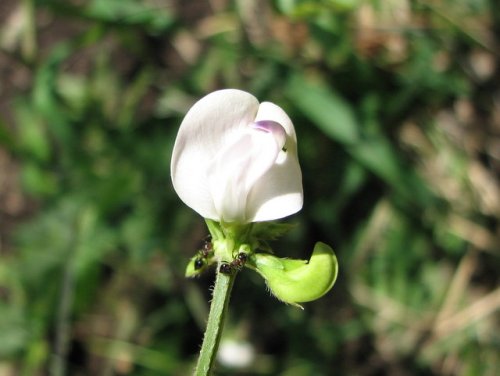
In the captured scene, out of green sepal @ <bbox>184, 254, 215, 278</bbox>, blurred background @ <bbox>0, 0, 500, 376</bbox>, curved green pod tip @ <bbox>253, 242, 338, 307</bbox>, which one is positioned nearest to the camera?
curved green pod tip @ <bbox>253, 242, 338, 307</bbox>

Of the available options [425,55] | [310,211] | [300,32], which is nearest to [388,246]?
[310,211]

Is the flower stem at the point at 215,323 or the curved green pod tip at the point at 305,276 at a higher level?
the curved green pod tip at the point at 305,276

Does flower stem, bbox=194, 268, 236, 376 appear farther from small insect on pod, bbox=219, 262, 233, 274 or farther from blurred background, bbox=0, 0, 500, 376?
blurred background, bbox=0, 0, 500, 376

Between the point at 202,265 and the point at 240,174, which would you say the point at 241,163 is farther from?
the point at 202,265

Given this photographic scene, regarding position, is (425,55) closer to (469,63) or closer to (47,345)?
(469,63)

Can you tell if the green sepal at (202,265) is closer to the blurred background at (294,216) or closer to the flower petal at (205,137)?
the flower petal at (205,137)

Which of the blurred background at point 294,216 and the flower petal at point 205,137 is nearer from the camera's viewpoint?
the flower petal at point 205,137

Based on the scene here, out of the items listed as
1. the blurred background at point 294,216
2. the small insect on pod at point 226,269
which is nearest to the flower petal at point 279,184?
the small insect on pod at point 226,269

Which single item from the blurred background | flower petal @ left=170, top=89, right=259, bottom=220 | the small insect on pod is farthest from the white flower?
the blurred background
